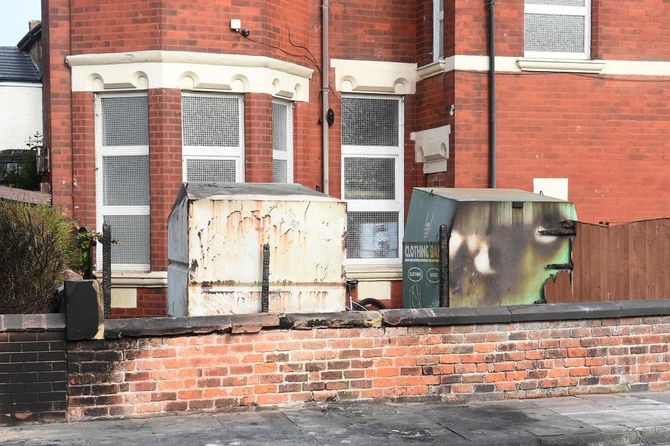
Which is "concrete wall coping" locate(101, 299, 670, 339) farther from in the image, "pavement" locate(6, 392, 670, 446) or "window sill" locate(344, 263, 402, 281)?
"window sill" locate(344, 263, 402, 281)

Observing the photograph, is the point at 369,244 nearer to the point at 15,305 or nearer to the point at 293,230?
the point at 293,230

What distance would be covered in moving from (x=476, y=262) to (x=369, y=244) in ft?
14.2

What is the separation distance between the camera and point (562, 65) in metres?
14.6

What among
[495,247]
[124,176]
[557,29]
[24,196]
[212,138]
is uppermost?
[557,29]

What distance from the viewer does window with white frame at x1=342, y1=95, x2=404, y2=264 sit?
1542cm

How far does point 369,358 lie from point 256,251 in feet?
4.87

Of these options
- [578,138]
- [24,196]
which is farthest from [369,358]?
[578,138]

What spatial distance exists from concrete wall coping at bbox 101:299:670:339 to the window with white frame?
17.7 feet

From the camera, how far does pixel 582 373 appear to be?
1033 cm

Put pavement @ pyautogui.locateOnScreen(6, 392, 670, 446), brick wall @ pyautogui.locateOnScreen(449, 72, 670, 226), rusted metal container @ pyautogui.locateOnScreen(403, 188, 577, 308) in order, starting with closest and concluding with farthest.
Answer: pavement @ pyautogui.locateOnScreen(6, 392, 670, 446)
rusted metal container @ pyautogui.locateOnScreen(403, 188, 577, 308)
brick wall @ pyautogui.locateOnScreen(449, 72, 670, 226)

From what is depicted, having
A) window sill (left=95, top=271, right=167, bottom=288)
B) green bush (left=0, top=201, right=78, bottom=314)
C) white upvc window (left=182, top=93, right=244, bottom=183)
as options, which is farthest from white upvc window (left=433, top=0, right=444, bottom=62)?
green bush (left=0, top=201, right=78, bottom=314)

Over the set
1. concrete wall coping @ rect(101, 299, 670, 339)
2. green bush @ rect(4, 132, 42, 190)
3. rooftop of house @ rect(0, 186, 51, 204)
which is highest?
green bush @ rect(4, 132, 42, 190)

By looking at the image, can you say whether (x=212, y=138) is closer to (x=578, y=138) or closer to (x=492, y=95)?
(x=492, y=95)

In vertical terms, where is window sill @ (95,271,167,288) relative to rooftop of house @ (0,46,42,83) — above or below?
below
